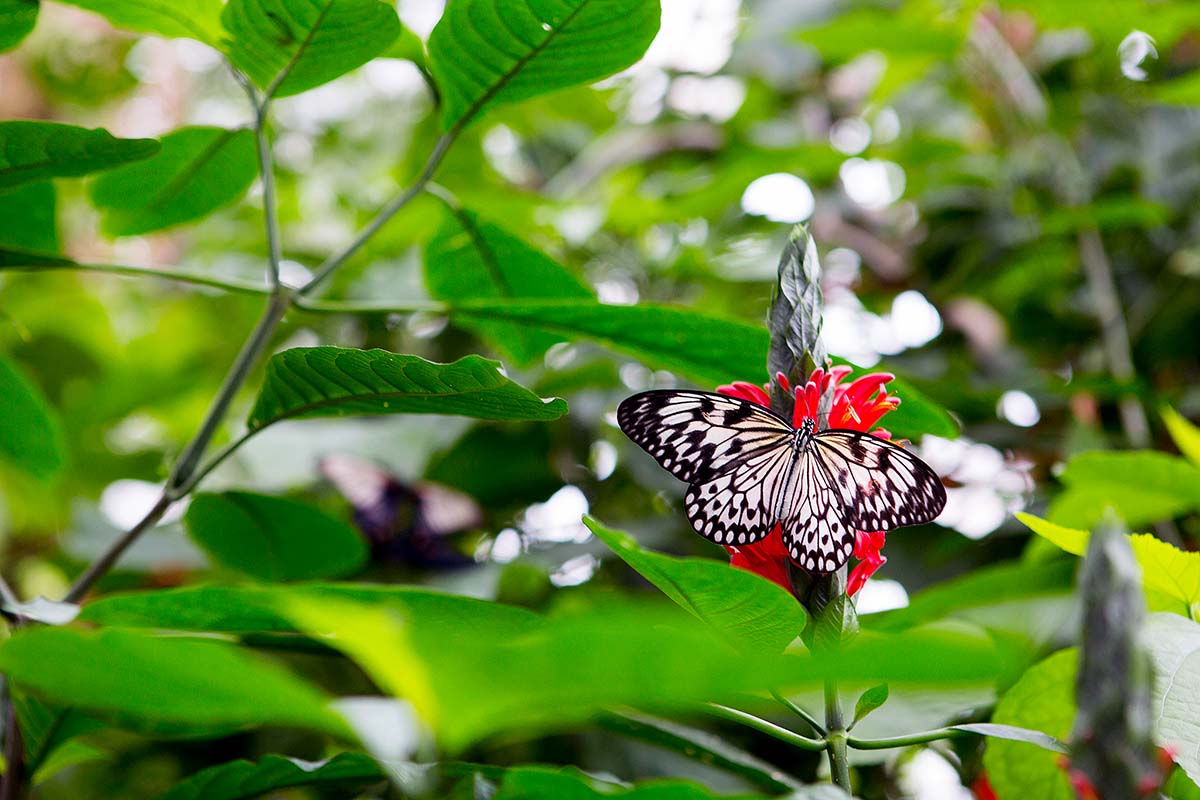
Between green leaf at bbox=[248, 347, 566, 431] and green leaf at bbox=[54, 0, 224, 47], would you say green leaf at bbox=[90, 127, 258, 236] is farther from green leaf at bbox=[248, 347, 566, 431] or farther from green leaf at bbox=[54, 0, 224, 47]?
green leaf at bbox=[248, 347, 566, 431]

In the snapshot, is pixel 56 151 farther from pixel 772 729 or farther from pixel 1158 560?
pixel 1158 560

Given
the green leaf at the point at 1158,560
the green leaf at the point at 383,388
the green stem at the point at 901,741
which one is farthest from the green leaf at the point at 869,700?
the green leaf at the point at 383,388

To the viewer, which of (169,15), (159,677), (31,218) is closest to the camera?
(159,677)

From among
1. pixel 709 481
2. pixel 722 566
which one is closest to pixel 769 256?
pixel 709 481

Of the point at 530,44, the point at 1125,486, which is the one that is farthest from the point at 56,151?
the point at 1125,486

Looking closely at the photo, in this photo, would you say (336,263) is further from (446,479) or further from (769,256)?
(769,256)

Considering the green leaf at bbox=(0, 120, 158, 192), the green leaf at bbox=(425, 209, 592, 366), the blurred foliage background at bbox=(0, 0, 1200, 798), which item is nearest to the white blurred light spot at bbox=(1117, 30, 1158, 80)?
the blurred foliage background at bbox=(0, 0, 1200, 798)
